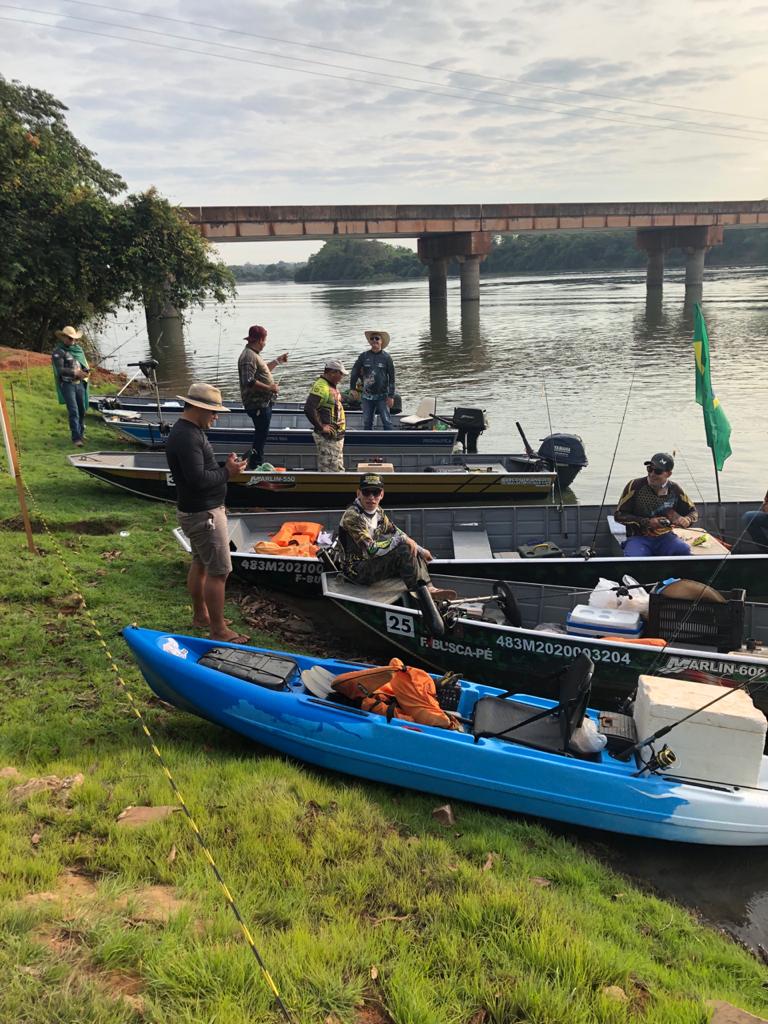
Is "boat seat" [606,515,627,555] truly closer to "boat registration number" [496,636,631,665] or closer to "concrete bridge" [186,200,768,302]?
"boat registration number" [496,636,631,665]

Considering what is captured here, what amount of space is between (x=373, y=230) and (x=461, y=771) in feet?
174

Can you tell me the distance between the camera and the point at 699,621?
22.4 ft

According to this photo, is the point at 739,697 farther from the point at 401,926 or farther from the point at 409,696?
the point at 401,926

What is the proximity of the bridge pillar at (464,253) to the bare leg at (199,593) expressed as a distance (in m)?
52.2

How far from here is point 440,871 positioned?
4.36 metres

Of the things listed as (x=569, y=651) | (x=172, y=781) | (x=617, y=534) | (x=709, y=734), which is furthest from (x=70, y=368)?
(x=709, y=734)

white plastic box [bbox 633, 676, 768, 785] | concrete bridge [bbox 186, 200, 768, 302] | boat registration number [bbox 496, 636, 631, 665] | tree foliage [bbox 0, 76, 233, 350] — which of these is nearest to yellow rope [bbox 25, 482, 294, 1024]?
white plastic box [bbox 633, 676, 768, 785]

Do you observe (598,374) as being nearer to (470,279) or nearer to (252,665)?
(252,665)

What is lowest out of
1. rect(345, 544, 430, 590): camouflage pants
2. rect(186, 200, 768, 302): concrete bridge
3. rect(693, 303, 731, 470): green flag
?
rect(345, 544, 430, 590): camouflage pants

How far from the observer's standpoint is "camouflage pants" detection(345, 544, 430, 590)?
298 inches

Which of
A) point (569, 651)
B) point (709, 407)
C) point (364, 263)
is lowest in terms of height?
point (569, 651)

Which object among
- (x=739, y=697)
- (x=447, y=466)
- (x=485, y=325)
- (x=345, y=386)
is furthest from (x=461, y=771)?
(x=485, y=325)

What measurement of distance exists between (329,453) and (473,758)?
6852 millimetres

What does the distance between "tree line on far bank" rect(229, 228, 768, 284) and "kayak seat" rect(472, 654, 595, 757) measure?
319 ft
